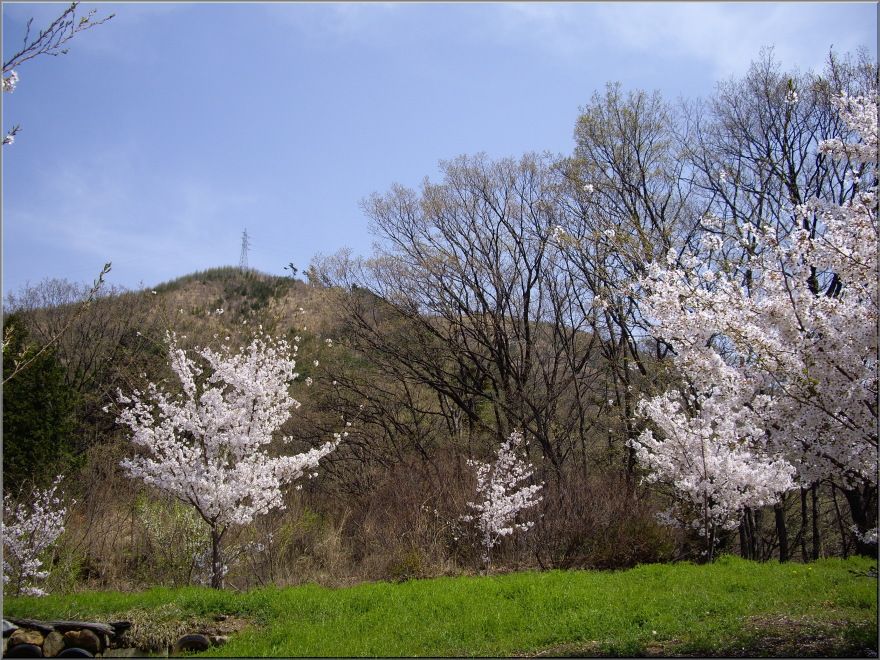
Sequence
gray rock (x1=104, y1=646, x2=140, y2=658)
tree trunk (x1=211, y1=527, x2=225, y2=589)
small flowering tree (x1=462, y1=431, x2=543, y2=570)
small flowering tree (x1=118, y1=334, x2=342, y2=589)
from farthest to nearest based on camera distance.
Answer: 1. small flowering tree (x1=462, y1=431, x2=543, y2=570)
2. tree trunk (x1=211, y1=527, x2=225, y2=589)
3. small flowering tree (x1=118, y1=334, x2=342, y2=589)
4. gray rock (x1=104, y1=646, x2=140, y2=658)

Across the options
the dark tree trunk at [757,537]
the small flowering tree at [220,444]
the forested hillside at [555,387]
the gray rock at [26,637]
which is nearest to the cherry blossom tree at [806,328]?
the forested hillside at [555,387]

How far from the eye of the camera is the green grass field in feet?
21.6

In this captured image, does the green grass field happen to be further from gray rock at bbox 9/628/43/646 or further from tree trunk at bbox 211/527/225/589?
tree trunk at bbox 211/527/225/589

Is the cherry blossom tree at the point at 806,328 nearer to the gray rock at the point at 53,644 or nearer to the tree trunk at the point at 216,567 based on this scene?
the gray rock at the point at 53,644

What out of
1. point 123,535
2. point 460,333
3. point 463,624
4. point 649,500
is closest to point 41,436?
point 123,535

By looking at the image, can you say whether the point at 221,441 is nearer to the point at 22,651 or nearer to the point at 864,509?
the point at 22,651

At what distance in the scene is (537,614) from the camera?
816 cm

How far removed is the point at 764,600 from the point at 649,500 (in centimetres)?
648

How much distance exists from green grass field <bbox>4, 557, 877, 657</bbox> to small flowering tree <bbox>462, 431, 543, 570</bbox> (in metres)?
3.20

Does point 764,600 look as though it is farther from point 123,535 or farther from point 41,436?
point 41,436

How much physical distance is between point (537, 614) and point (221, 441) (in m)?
5.87

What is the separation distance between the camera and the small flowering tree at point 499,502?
13406 millimetres

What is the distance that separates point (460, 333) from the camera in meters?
23.0

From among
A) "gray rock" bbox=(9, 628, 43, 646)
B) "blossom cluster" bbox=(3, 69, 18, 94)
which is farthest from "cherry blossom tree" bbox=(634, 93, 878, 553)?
"gray rock" bbox=(9, 628, 43, 646)
